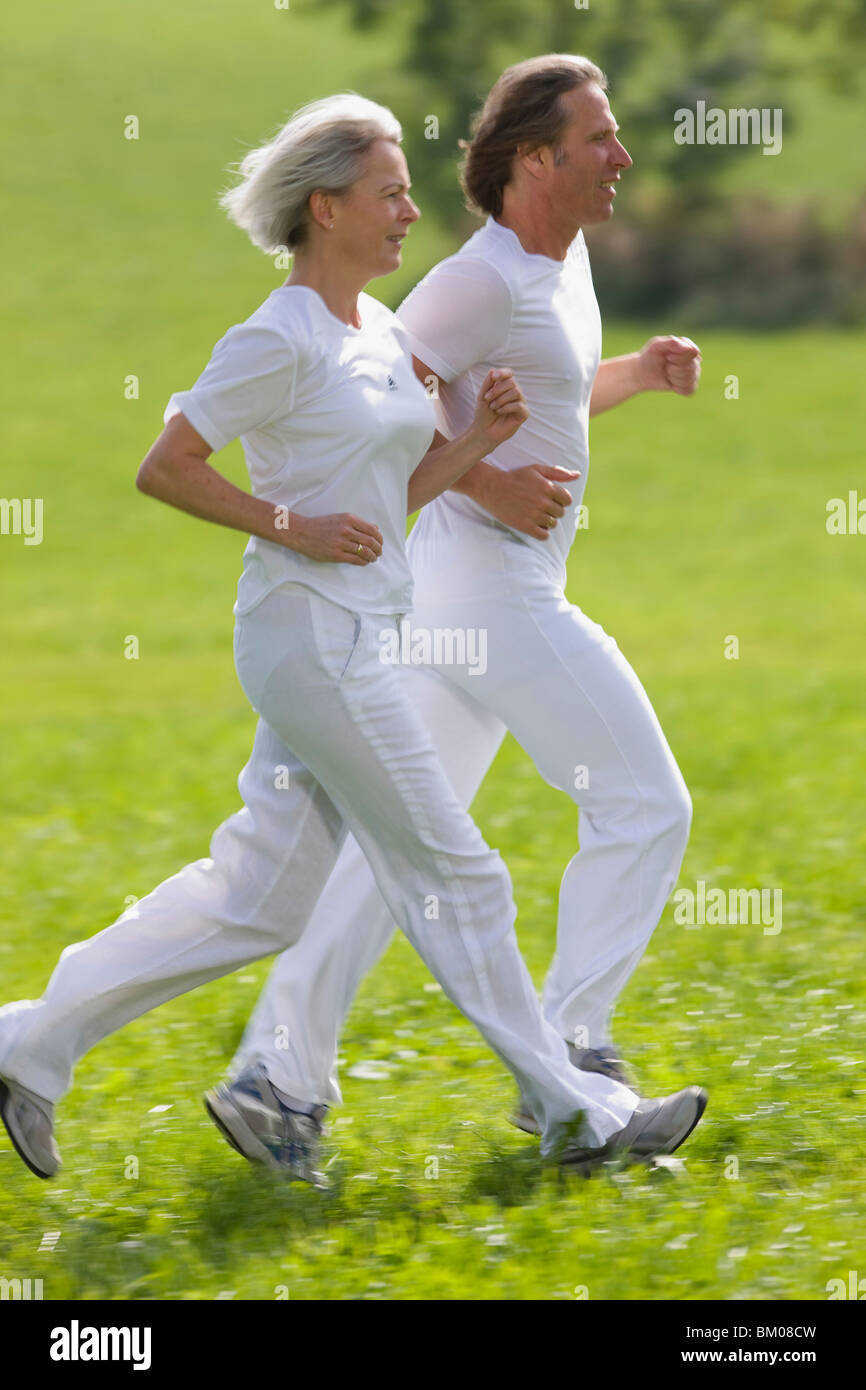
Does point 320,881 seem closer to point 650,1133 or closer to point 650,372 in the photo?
point 650,1133

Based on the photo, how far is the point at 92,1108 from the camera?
543 cm

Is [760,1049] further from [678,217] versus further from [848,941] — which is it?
[678,217]

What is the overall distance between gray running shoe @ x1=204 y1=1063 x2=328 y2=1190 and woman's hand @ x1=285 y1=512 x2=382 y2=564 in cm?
130

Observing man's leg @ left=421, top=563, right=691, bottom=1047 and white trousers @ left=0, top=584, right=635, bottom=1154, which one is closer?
white trousers @ left=0, top=584, right=635, bottom=1154

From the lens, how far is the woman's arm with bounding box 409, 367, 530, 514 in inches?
175

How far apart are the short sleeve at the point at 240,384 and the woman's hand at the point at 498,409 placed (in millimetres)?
504

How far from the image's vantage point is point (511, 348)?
4.81 meters

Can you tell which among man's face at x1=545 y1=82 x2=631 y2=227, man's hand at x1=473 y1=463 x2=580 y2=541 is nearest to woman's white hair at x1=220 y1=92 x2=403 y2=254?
man's face at x1=545 y1=82 x2=631 y2=227

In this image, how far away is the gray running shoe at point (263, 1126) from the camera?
4656 millimetres

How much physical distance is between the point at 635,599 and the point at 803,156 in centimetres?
2360

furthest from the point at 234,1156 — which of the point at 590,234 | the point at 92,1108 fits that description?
the point at 590,234

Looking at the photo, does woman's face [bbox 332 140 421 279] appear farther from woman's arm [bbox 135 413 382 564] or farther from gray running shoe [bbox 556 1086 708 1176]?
gray running shoe [bbox 556 1086 708 1176]
